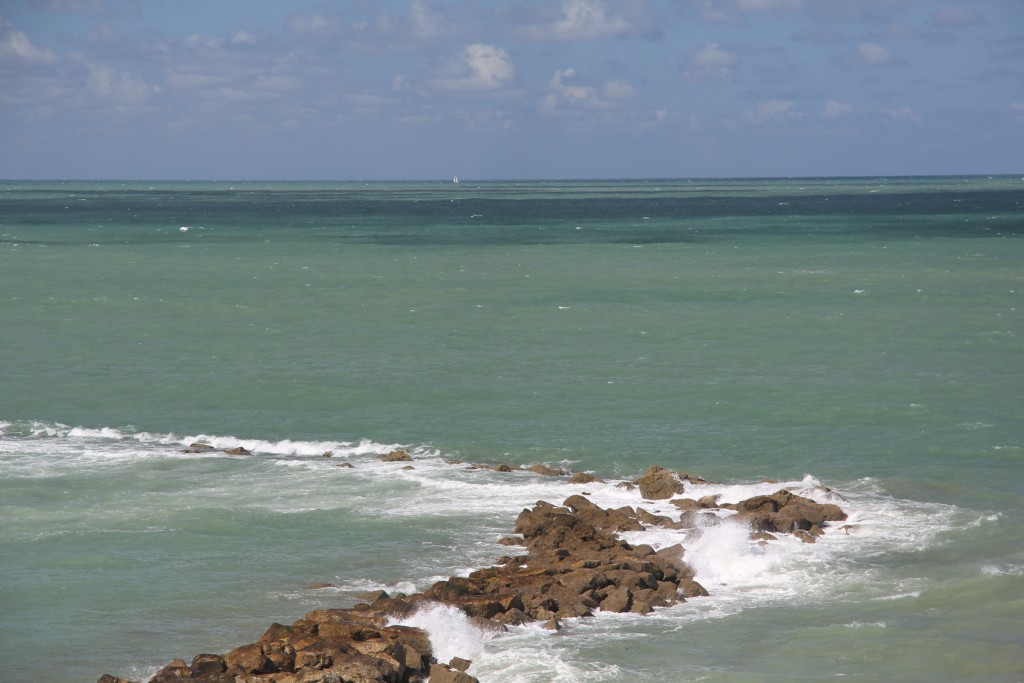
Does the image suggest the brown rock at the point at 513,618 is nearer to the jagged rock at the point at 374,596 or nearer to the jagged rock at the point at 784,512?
the jagged rock at the point at 374,596

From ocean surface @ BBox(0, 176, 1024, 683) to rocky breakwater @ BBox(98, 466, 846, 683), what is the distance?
393mm

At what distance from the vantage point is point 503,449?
2670 centimetres

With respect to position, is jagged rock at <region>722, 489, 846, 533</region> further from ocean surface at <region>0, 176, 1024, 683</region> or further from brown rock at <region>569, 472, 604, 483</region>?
brown rock at <region>569, 472, 604, 483</region>

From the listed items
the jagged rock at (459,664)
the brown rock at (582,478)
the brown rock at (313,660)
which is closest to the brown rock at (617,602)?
the jagged rock at (459,664)

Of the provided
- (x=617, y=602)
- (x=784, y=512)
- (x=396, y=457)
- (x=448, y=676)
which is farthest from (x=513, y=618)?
(x=396, y=457)

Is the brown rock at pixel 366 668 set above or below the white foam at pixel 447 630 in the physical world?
above

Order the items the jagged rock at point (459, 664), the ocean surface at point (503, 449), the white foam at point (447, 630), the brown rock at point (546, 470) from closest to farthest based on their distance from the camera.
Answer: the jagged rock at point (459, 664) → the white foam at point (447, 630) → the ocean surface at point (503, 449) → the brown rock at point (546, 470)

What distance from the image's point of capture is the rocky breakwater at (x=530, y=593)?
45.5 ft

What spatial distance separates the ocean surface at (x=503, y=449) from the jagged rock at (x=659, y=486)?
0.45m

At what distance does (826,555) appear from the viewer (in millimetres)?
19062

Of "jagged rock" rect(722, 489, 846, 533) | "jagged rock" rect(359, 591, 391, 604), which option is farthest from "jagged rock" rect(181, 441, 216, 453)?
"jagged rock" rect(722, 489, 846, 533)

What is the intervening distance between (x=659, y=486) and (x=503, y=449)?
537 cm

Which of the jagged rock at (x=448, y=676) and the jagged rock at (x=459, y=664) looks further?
the jagged rock at (x=459, y=664)

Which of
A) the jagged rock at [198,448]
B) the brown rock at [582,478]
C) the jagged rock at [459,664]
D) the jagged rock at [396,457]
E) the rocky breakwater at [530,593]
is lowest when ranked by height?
the jagged rock at [198,448]
